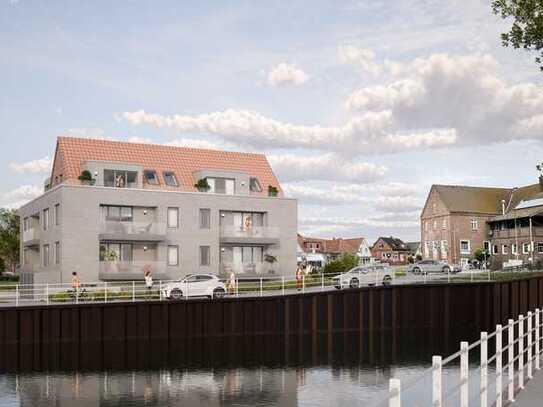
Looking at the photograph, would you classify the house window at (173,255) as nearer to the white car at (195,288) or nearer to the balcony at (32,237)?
the white car at (195,288)

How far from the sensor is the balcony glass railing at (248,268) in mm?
55281

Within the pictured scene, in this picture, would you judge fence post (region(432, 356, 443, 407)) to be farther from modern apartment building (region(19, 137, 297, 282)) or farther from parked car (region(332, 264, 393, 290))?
modern apartment building (region(19, 137, 297, 282))

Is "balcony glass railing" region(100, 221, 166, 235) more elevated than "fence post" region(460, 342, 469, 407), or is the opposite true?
"balcony glass railing" region(100, 221, 166, 235)

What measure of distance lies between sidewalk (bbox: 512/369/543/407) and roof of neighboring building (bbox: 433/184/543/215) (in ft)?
271

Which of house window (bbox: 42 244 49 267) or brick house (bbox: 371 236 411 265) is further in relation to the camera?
brick house (bbox: 371 236 411 265)

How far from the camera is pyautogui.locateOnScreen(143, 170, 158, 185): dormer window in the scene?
56375 mm

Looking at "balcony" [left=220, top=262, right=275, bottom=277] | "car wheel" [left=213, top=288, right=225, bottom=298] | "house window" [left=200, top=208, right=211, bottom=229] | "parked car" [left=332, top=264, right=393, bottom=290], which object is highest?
"house window" [left=200, top=208, right=211, bottom=229]

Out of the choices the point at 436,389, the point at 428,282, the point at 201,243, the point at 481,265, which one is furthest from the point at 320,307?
the point at 481,265

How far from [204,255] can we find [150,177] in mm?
6804

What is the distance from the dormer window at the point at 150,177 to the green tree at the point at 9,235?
56181 millimetres

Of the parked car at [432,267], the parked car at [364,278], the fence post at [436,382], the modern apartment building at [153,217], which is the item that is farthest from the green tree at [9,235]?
the fence post at [436,382]

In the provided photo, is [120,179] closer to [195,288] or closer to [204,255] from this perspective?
[204,255]

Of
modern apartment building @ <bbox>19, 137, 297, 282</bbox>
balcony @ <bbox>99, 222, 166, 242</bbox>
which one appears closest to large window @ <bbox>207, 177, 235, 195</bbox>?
modern apartment building @ <bbox>19, 137, 297, 282</bbox>

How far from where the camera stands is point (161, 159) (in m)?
58.8
